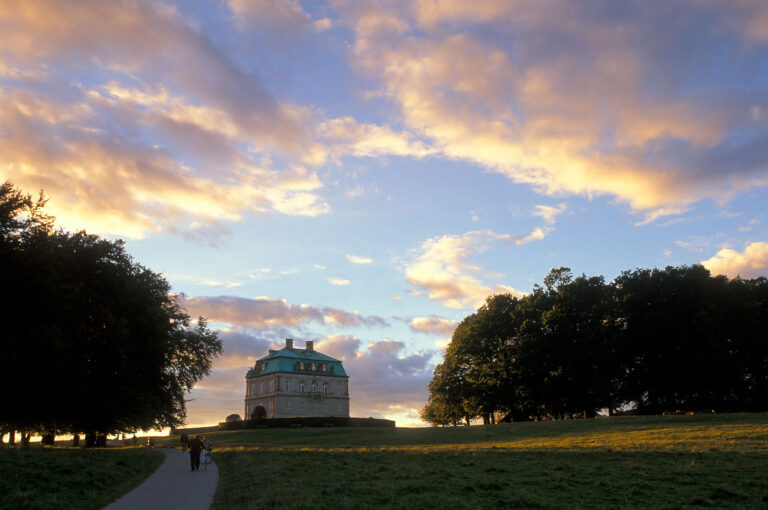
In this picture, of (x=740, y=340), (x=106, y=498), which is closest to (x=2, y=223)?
(x=106, y=498)

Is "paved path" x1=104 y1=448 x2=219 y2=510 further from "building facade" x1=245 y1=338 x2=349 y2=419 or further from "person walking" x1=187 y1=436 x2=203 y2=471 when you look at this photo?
"building facade" x1=245 y1=338 x2=349 y2=419

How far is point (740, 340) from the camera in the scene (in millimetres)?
61688

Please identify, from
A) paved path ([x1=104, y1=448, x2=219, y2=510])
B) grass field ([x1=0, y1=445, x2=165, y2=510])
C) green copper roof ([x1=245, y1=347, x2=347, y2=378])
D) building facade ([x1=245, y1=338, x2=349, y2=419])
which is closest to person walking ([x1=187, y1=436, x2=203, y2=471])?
paved path ([x1=104, y1=448, x2=219, y2=510])

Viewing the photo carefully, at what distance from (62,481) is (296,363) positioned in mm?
97985

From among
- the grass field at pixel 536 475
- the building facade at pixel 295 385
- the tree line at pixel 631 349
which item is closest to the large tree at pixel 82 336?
the grass field at pixel 536 475

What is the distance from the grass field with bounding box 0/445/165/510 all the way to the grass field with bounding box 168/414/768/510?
388 cm

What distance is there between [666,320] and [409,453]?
41641 millimetres

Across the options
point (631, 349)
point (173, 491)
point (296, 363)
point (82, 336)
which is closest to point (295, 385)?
point (296, 363)

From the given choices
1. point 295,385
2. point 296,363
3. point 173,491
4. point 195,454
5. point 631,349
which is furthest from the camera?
point 296,363

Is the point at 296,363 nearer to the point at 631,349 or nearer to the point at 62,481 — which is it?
the point at 631,349

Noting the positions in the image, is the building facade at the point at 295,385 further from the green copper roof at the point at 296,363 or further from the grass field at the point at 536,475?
the grass field at the point at 536,475

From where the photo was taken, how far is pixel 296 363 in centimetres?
11612

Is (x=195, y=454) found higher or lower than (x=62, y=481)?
lower

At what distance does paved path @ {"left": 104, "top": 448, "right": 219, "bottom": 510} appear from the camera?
1780 cm
